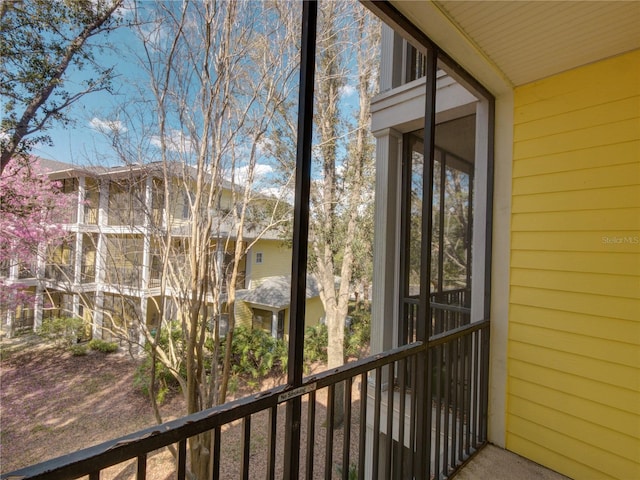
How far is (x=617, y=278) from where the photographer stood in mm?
1700

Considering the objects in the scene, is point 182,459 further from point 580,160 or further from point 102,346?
point 102,346

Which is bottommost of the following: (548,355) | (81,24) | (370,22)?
(548,355)

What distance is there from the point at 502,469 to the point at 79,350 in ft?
26.0

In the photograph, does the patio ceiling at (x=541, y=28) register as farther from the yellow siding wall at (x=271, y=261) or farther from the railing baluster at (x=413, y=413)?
the yellow siding wall at (x=271, y=261)

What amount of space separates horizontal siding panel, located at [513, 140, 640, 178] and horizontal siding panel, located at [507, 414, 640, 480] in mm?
1594

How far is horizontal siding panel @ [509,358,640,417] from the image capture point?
1.66m

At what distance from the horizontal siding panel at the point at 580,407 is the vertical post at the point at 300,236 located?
66.5 inches

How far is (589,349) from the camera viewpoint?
5.84 feet

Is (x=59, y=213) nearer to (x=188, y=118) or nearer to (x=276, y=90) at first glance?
(x=188, y=118)

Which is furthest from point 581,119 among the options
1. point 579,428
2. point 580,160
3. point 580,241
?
point 579,428

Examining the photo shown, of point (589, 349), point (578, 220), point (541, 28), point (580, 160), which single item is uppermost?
point (541, 28)

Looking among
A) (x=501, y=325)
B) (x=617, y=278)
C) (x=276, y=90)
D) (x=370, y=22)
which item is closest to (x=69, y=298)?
(x=276, y=90)

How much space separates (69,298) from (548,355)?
6.81 metres

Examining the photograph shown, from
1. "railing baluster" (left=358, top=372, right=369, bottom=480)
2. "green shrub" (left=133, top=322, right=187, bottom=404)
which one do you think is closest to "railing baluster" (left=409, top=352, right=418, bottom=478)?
"railing baluster" (left=358, top=372, right=369, bottom=480)
